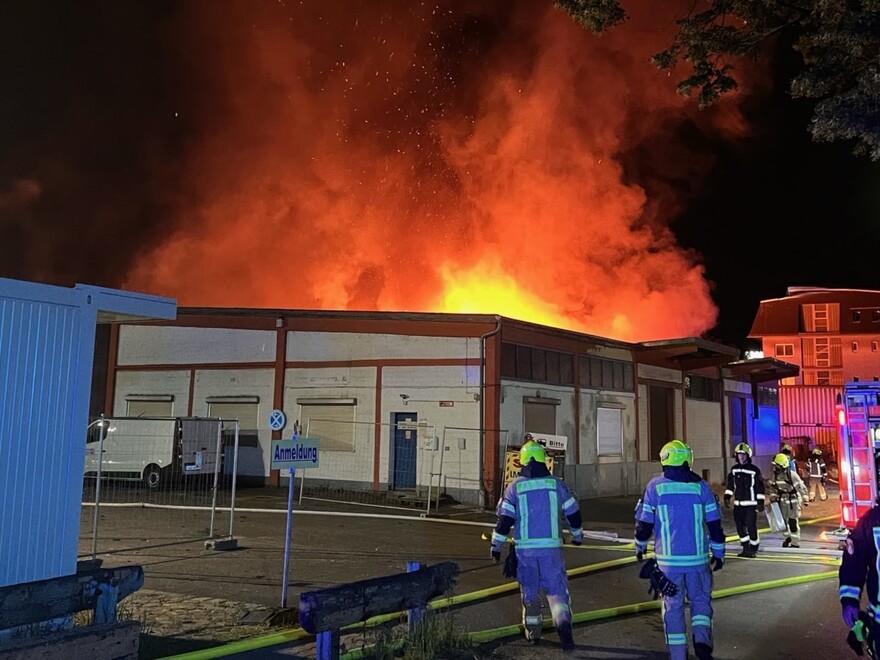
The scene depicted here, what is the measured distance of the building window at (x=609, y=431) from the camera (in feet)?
71.3

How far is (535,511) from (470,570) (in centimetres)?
368

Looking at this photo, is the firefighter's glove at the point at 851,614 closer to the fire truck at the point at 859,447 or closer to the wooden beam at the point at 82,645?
the wooden beam at the point at 82,645

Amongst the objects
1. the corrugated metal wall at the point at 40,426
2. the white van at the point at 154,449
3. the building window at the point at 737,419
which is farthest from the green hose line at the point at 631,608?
the building window at the point at 737,419

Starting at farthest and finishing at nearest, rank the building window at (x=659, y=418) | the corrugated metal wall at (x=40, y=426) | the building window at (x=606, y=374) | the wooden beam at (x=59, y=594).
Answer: the building window at (x=659, y=418) < the building window at (x=606, y=374) < the corrugated metal wall at (x=40, y=426) < the wooden beam at (x=59, y=594)

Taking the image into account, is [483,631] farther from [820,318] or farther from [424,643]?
[820,318]

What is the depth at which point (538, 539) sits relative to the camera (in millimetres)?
6172

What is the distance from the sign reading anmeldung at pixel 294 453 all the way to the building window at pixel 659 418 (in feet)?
59.4

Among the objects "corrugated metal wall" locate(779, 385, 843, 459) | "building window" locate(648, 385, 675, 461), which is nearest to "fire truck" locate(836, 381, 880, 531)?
"building window" locate(648, 385, 675, 461)

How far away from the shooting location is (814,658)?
5.95m

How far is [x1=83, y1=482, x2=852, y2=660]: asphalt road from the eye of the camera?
638 cm

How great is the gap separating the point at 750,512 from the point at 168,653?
876cm

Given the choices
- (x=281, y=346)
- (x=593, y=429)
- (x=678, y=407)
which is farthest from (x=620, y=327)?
(x=281, y=346)

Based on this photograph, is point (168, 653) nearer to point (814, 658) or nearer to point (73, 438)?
point (73, 438)

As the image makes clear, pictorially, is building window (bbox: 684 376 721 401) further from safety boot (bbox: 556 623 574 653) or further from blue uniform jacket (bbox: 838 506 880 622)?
blue uniform jacket (bbox: 838 506 880 622)
